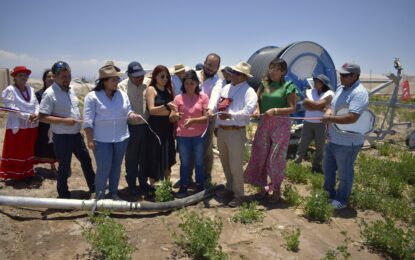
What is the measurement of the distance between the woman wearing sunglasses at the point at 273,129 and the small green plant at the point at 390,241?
1.42m

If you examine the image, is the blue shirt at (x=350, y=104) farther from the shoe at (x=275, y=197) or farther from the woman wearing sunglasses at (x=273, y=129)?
the shoe at (x=275, y=197)

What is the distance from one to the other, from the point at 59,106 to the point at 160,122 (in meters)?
1.39

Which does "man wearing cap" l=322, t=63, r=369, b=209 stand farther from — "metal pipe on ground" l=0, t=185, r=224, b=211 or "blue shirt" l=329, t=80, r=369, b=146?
"metal pipe on ground" l=0, t=185, r=224, b=211

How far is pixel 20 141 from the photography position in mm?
5660

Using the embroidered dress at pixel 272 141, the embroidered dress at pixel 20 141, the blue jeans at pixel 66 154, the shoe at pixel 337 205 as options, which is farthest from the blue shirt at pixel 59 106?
the shoe at pixel 337 205

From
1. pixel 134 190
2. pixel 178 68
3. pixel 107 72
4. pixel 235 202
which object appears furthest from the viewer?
pixel 178 68

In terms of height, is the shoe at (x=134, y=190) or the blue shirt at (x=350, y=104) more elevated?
the blue shirt at (x=350, y=104)

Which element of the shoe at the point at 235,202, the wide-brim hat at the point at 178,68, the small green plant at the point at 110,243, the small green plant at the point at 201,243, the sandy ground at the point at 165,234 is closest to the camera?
the small green plant at the point at 110,243

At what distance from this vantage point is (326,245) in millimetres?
3934

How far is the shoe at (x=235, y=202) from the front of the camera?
4828 mm

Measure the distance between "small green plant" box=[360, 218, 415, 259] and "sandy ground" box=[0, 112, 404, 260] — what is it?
0.49 feet

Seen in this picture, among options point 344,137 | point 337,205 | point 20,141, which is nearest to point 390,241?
point 337,205

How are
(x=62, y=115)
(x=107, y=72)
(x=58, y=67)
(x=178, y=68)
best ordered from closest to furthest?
(x=107, y=72), (x=58, y=67), (x=62, y=115), (x=178, y=68)

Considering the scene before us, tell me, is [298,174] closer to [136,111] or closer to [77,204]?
[136,111]
